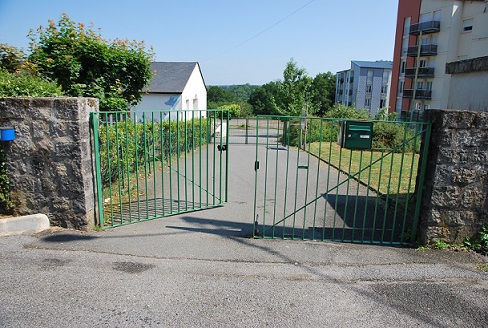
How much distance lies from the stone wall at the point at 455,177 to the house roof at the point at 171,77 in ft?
62.9

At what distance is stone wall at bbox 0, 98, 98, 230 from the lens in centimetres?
466

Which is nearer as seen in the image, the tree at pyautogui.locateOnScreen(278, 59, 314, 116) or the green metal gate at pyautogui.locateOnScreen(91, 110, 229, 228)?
the green metal gate at pyautogui.locateOnScreen(91, 110, 229, 228)

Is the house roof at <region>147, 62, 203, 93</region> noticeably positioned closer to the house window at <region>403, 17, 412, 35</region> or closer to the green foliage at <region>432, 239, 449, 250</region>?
the green foliage at <region>432, 239, 449, 250</region>

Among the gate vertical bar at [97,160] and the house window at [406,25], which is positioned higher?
the house window at [406,25]

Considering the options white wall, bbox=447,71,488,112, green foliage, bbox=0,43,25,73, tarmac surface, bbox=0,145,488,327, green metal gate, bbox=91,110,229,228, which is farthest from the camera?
green foliage, bbox=0,43,25,73

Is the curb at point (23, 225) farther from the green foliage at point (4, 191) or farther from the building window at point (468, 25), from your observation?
the building window at point (468, 25)

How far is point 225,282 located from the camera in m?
3.77

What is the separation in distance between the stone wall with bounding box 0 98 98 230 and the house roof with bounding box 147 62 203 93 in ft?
56.3

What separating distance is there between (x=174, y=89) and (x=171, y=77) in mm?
2232

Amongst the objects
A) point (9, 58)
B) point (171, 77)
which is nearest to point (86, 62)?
point (9, 58)

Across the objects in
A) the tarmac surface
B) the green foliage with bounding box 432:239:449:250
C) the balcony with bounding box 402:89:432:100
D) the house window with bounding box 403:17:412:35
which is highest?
the house window with bounding box 403:17:412:35

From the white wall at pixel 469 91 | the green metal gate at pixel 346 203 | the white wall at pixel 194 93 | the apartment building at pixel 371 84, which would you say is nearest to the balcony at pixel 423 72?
the apartment building at pixel 371 84

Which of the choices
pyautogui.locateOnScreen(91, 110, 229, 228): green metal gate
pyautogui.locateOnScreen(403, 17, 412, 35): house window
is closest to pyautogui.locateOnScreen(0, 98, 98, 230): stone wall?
pyautogui.locateOnScreen(91, 110, 229, 228): green metal gate

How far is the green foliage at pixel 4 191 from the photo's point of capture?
485cm
